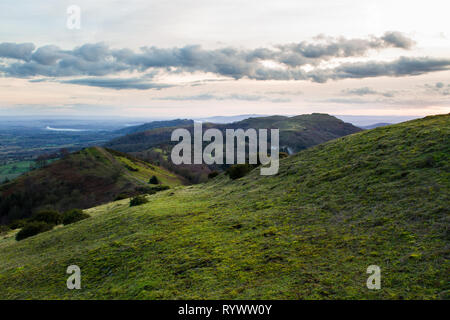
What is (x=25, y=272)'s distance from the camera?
14.5 m

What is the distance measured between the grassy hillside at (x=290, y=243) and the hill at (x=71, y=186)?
59283mm

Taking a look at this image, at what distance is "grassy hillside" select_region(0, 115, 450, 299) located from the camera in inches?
335

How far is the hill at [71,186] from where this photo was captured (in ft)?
267

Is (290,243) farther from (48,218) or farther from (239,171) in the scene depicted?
(48,218)

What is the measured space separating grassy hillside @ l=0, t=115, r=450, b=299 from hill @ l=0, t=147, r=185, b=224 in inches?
2334

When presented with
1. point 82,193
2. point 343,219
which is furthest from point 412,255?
point 82,193

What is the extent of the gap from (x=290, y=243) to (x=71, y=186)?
324ft

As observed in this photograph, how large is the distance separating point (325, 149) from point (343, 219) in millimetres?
14818

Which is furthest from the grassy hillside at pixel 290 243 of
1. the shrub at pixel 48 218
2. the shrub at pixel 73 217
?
the shrub at pixel 48 218

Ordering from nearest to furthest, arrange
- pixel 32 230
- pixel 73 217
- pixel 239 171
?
pixel 32 230
pixel 73 217
pixel 239 171

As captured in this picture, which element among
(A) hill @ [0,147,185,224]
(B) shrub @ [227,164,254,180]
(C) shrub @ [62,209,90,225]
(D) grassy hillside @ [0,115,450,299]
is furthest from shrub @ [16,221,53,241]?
(A) hill @ [0,147,185,224]

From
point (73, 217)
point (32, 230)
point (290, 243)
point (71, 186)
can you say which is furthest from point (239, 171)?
point (71, 186)

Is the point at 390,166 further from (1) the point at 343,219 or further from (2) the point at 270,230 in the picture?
(2) the point at 270,230

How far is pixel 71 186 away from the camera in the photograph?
307 ft
